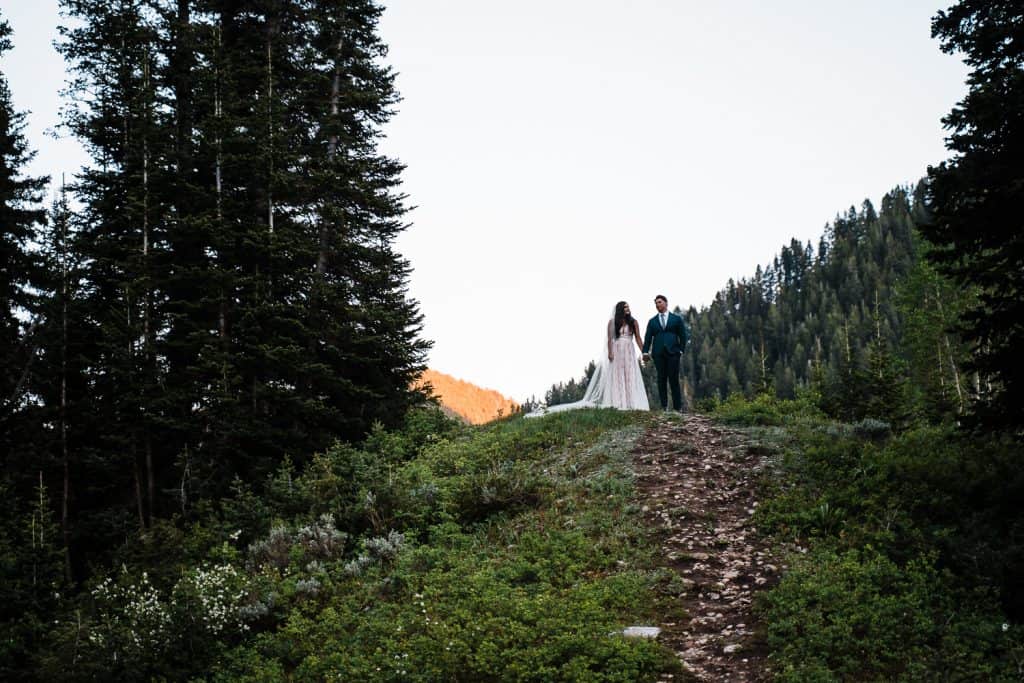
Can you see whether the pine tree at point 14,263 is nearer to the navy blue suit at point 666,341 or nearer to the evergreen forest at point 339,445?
the evergreen forest at point 339,445

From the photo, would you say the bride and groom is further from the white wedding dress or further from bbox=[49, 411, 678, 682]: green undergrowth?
bbox=[49, 411, 678, 682]: green undergrowth

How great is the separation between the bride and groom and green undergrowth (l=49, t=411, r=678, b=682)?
90.8 inches

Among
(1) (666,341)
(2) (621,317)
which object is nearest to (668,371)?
(1) (666,341)

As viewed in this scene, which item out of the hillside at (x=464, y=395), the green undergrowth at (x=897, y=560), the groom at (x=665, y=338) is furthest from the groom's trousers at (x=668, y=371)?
the hillside at (x=464, y=395)

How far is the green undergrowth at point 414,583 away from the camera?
9.20m

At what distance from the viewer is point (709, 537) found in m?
11.8

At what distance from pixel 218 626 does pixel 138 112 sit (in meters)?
15.5

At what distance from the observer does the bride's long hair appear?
64.1 ft

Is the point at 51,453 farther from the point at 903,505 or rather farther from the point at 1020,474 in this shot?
the point at 1020,474

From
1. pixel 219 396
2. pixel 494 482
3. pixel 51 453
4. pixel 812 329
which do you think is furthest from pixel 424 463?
pixel 812 329

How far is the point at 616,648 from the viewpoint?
28.5ft

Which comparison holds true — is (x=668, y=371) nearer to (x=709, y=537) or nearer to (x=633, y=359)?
(x=633, y=359)

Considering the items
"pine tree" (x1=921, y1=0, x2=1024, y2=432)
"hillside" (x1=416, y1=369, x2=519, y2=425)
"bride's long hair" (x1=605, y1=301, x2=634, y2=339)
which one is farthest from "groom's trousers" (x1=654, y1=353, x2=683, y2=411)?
"hillside" (x1=416, y1=369, x2=519, y2=425)

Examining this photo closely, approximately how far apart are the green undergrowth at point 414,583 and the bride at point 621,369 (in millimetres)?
2508
